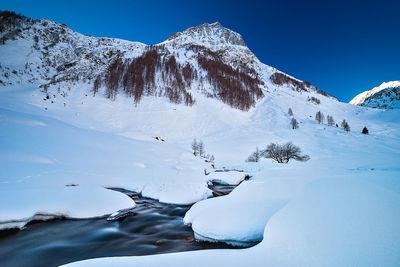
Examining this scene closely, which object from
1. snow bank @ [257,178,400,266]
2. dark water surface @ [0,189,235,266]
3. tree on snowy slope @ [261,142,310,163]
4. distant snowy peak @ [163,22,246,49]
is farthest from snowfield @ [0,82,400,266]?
distant snowy peak @ [163,22,246,49]

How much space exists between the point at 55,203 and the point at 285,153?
25139 mm

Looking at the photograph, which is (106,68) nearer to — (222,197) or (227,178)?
(227,178)

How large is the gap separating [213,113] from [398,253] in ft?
154

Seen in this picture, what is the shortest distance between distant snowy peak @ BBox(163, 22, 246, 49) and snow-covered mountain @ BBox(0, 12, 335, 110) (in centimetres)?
3242

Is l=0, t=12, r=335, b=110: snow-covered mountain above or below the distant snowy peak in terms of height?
below

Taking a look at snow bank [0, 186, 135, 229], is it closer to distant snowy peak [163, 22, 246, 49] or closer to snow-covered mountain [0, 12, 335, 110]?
snow-covered mountain [0, 12, 335, 110]

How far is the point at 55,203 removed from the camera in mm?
6219

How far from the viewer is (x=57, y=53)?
62.0 metres

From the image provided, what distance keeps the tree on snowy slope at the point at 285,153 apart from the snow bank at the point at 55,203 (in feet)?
73.4

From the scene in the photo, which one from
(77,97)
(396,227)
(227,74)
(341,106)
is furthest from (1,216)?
(341,106)

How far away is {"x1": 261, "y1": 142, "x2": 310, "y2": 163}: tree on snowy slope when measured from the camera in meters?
23.9

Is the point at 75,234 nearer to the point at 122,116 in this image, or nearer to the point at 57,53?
the point at 122,116

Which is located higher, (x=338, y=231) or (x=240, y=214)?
(x=338, y=231)

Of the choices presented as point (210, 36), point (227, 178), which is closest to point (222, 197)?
point (227, 178)
